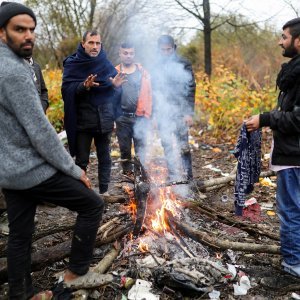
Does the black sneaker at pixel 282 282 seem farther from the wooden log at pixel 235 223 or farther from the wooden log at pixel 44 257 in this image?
the wooden log at pixel 44 257

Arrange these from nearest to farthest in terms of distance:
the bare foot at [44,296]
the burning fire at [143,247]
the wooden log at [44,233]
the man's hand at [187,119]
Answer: the bare foot at [44,296] < the wooden log at [44,233] < the burning fire at [143,247] < the man's hand at [187,119]

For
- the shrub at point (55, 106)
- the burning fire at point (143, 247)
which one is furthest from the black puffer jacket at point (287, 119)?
the shrub at point (55, 106)

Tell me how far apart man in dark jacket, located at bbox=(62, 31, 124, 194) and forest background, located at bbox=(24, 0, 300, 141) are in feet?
4.68

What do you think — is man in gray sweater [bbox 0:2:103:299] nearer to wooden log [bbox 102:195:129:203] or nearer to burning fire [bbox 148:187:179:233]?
burning fire [bbox 148:187:179:233]

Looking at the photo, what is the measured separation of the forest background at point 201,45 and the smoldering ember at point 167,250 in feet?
9.14

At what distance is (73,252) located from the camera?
9.65ft

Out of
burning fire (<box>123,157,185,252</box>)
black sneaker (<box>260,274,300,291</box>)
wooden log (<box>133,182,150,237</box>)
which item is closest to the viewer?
black sneaker (<box>260,274,300,291</box>)

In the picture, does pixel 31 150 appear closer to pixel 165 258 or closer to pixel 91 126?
pixel 165 258

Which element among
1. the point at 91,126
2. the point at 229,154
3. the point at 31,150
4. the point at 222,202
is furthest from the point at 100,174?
the point at 229,154

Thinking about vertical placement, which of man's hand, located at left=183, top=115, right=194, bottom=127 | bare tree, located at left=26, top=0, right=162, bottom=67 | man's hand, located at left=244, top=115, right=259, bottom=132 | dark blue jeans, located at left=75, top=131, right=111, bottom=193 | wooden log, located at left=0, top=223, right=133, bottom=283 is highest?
bare tree, located at left=26, top=0, right=162, bottom=67

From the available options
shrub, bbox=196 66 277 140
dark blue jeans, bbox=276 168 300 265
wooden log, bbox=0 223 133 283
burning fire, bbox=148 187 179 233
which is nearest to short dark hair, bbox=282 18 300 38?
dark blue jeans, bbox=276 168 300 265

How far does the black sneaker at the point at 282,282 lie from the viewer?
3.22 metres

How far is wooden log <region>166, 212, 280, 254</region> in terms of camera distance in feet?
11.8

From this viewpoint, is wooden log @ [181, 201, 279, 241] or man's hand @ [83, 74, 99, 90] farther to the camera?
man's hand @ [83, 74, 99, 90]
